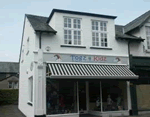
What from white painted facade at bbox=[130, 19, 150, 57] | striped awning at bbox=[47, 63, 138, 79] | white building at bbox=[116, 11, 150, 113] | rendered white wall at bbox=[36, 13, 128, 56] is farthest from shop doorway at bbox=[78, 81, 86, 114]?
white painted facade at bbox=[130, 19, 150, 57]

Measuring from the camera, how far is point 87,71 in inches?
537

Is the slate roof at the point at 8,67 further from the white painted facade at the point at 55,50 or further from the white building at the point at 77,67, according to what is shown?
the white painted facade at the point at 55,50

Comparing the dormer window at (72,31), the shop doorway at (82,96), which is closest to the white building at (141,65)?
the shop doorway at (82,96)

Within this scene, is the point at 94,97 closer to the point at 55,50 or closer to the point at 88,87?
the point at 88,87

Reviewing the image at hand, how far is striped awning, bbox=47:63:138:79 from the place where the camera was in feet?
41.7

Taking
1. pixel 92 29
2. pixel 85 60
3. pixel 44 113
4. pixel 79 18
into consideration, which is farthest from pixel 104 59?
pixel 44 113

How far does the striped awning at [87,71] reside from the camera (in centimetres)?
1270

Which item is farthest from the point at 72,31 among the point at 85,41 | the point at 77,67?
the point at 77,67

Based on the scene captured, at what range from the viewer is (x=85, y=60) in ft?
48.4

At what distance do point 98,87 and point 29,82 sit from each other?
540 cm

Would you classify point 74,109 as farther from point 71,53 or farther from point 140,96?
point 140,96

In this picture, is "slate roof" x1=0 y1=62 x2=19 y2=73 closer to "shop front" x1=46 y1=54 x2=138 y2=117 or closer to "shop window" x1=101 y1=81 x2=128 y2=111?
"shop front" x1=46 y1=54 x2=138 y2=117

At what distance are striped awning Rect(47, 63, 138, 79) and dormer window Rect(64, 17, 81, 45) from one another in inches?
74.7

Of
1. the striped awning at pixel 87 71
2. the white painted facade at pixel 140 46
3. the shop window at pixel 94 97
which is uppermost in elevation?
the white painted facade at pixel 140 46
